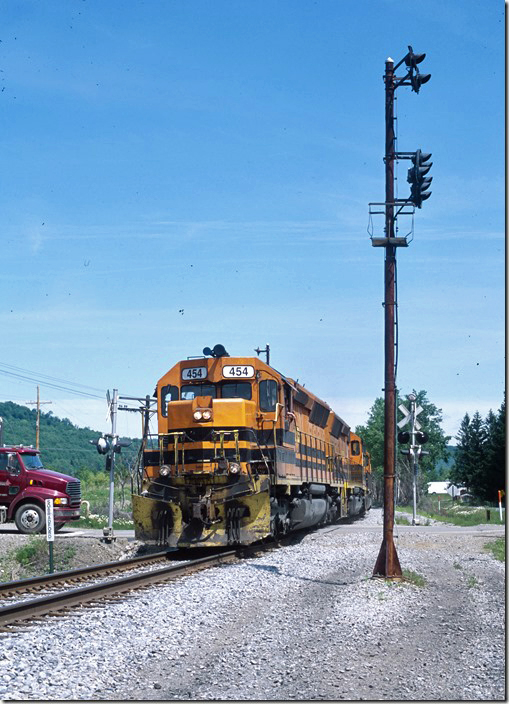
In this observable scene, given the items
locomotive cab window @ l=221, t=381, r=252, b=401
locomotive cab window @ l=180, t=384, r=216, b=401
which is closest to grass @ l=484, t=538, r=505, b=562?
locomotive cab window @ l=221, t=381, r=252, b=401

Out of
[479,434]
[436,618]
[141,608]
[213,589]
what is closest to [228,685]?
[141,608]

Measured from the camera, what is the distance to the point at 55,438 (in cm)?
12606

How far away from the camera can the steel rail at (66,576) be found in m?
12.3

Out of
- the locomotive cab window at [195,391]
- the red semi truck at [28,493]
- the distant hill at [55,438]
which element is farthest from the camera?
the distant hill at [55,438]

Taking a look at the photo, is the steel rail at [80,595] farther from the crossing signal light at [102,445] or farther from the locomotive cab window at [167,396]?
the crossing signal light at [102,445]

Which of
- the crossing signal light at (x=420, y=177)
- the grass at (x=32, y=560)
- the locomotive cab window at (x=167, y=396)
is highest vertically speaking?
the crossing signal light at (x=420, y=177)

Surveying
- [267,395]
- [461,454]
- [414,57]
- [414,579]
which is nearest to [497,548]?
[267,395]

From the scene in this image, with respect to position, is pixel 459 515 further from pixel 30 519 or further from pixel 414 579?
pixel 414 579

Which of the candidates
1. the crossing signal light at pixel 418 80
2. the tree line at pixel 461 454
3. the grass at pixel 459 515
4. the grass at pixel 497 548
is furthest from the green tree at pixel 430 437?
the crossing signal light at pixel 418 80

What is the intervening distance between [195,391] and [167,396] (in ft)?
2.18

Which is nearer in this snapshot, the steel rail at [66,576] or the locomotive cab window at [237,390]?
the steel rail at [66,576]

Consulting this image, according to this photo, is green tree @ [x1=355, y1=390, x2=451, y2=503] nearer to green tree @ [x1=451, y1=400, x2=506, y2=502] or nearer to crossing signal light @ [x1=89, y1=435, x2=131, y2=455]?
green tree @ [x1=451, y1=400, x2=506, y2=502]

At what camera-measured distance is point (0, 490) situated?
2464cm

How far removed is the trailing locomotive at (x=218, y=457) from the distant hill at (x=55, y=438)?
89377mm
